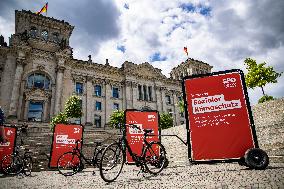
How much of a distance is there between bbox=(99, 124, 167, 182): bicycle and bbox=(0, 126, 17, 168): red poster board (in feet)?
28.6

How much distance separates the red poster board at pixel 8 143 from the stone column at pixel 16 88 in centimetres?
2124

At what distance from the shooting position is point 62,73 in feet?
121

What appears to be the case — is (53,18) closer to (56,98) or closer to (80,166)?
(56,98)

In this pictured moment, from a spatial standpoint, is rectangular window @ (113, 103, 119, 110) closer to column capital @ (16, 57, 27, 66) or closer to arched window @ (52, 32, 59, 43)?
arched window @ (52, 32, 59, 43)

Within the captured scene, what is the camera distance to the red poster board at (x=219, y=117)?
5922 millimetres

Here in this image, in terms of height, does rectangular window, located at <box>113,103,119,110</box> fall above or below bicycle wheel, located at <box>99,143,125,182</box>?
above

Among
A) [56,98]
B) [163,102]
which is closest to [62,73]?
[56,98]

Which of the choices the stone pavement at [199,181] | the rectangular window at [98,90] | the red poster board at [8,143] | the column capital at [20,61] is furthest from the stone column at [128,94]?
the stone pavement at [199,181]

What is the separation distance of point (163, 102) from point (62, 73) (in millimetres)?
22023

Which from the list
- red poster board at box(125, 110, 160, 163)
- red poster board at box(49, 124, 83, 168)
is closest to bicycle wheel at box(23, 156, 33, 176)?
red poster board at box(49, 124, 83, 168)

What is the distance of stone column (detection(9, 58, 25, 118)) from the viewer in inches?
1228

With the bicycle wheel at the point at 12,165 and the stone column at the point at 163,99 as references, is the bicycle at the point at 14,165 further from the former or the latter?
the stone column at the point at 163,99

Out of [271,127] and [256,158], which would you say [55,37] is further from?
[256,158]

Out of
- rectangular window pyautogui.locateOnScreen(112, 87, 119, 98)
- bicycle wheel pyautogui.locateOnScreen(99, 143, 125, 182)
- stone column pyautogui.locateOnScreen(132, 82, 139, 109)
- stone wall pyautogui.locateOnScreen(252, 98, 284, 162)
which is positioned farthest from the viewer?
stone column pyautogui.locateOnScreen(132, 82, 139, 109)
